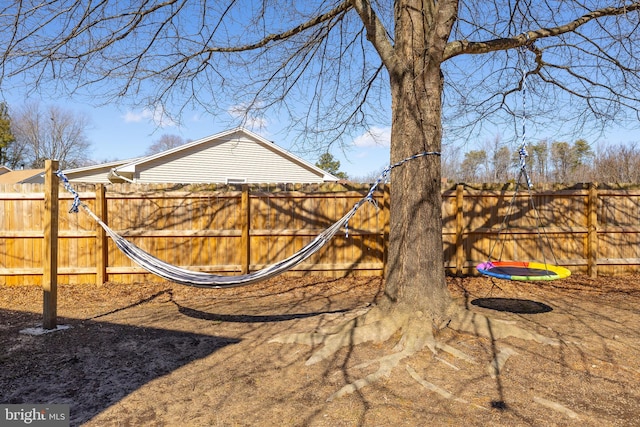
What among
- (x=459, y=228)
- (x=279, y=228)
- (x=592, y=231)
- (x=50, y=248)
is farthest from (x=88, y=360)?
(x=592, y=231)

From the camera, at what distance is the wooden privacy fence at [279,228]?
20.7 feet

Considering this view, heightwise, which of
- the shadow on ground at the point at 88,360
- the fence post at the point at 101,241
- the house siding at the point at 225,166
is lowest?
the shadow on ground at the point at 88,360

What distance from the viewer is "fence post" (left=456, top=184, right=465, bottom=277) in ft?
22.3

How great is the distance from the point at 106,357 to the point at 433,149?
336cm

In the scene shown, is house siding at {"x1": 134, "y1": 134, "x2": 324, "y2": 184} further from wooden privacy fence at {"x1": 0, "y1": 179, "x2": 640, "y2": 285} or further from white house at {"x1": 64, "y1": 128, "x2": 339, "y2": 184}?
wooden privacy fence at {"x1": 0, "y1": 179, "x2": 640, "y2": 285}

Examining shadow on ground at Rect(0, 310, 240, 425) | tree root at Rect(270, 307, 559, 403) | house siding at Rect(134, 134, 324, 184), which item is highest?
house siding at Rect(134, 134, 324, 184)

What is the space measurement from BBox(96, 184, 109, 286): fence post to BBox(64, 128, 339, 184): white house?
17.9 feet

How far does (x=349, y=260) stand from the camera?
6.87 metres

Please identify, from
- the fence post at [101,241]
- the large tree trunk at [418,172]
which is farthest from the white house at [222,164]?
the large tree trunk at [418,172]

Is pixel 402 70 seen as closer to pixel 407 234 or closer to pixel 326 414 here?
pixel 407 234

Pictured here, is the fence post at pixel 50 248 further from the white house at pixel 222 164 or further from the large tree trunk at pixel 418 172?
the white house at pixel 222 164

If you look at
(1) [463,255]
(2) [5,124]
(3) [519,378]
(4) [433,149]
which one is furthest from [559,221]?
(2) [5,124]

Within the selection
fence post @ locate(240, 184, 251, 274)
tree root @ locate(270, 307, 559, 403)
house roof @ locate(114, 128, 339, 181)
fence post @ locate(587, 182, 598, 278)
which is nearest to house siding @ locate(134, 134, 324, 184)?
house roof @ locate(114, 128, 339, 181)

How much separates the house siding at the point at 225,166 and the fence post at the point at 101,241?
5609 millimetres
